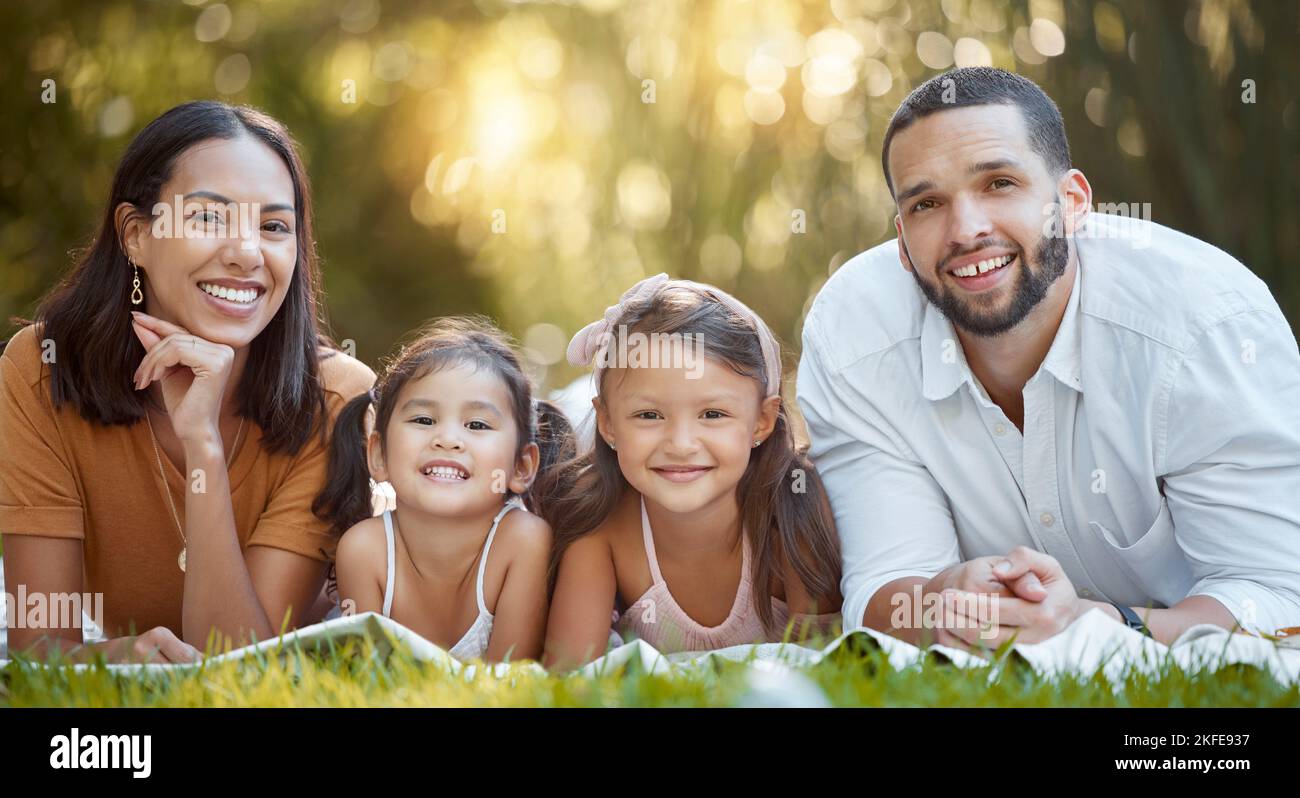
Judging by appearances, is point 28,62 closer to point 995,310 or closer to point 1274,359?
point 995,310

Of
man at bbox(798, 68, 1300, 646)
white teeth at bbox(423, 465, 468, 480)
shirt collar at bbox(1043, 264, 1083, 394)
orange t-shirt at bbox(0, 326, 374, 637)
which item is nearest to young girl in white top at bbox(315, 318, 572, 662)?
white teeth at bbox(423, 465, 468, 480)

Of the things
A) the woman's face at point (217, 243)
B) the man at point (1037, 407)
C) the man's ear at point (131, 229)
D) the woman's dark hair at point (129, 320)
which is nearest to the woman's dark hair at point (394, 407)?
the woman's dark hair at point (129, 320)

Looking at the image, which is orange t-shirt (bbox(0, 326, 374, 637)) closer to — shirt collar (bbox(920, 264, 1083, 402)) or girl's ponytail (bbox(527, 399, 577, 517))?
girl's ponytail (bbox(527, 399, 577, 517))

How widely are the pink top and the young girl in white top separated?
0.88ft

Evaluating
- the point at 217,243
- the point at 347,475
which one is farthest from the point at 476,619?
the point at 217,243

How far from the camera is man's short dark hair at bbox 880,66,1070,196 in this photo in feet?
10.1

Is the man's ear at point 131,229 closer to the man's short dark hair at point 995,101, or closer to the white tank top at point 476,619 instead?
the white tank top at point 476,619

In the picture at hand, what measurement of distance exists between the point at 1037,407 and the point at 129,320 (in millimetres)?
2266

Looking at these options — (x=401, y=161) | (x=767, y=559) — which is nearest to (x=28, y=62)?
(x=401, y=161)

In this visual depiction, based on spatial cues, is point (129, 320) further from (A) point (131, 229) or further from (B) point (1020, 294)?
(B) point (1020, 294)

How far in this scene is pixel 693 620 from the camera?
130 inches

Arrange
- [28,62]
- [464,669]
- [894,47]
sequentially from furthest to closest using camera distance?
[28,62] < [894,47] < [464,669]
